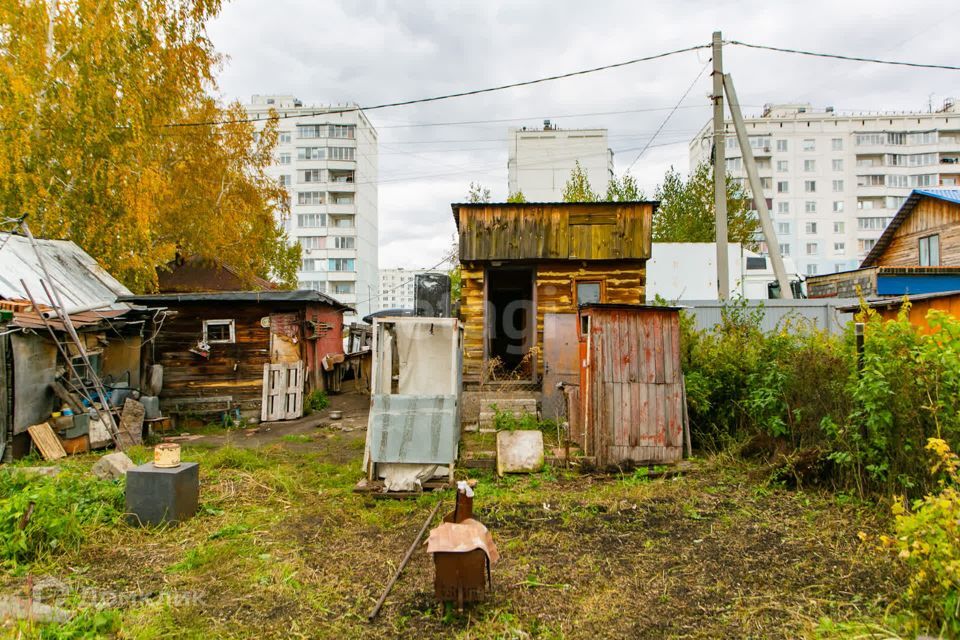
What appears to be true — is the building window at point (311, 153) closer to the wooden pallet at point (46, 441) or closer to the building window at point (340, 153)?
the building window at point (340, 153)

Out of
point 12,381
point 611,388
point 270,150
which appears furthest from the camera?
point 270,150

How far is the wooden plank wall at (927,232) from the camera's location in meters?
21.0

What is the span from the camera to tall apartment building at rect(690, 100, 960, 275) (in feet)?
156

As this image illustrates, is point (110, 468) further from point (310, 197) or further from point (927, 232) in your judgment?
point (310, 197)

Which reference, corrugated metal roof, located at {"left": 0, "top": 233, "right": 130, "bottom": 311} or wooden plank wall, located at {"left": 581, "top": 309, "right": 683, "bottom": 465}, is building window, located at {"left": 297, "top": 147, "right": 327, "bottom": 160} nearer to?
corrugated metal roof, located at {"left": 0, "top": 233, "right": 130, "bottom": 311}

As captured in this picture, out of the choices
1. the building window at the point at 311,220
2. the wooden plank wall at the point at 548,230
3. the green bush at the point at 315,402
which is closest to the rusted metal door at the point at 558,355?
the wooden plank wall at the point at 548,230

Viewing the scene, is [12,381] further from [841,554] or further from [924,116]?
[924,116]

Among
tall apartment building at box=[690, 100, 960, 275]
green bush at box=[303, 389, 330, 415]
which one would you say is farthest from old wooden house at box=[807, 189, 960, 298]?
tall apartment building at box=[690, 100, 960, 275]

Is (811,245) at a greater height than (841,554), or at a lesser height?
greater

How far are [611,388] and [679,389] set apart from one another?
42.1 inches

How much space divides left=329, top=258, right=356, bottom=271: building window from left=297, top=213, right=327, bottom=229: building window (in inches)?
133

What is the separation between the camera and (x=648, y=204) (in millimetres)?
12531

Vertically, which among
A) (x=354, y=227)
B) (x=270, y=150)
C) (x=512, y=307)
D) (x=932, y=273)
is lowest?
(x=512, y=307)

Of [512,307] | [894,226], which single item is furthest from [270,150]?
[894,226]
